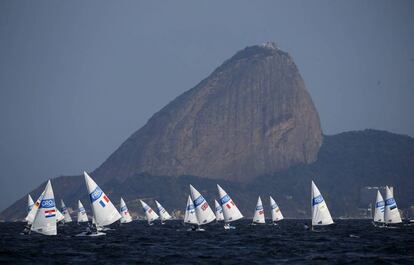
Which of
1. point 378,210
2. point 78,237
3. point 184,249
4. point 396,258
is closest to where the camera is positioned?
point 396,258

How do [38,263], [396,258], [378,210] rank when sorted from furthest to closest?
[378,210] < [396,258] < [38,263]

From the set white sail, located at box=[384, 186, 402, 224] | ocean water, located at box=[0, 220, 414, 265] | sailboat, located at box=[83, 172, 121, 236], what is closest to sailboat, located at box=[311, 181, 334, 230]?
ocean water, located at box=[0, 220, 414, 265]

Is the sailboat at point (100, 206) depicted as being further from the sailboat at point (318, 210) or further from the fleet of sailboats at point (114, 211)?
the sailboat at point (318, 210)

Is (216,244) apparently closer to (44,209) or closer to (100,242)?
(100,242)

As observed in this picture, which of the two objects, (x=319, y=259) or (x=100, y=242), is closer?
(x=319, y=259)

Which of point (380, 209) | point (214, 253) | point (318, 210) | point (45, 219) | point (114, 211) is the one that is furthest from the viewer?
point (380, 209)

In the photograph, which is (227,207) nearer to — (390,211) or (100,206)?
(390,211)

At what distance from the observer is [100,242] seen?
326 feet

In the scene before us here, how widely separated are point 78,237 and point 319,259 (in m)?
50.5

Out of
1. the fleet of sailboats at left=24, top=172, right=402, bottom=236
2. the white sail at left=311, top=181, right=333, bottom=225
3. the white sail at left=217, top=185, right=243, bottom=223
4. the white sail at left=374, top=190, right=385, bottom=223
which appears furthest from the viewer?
the white sail at left=374, top=190, right=385, bottom=223

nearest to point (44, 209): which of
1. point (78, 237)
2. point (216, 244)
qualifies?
point (78, 237)

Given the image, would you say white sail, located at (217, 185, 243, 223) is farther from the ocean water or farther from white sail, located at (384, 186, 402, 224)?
the ocean water

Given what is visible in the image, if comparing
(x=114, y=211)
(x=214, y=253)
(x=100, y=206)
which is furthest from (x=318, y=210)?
(x=214, y=253)

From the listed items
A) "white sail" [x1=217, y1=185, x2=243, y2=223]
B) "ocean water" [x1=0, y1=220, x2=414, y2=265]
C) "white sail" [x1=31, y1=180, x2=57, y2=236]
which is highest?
"white sail" [x1=217, y1=185, x2=243, y2=223]
